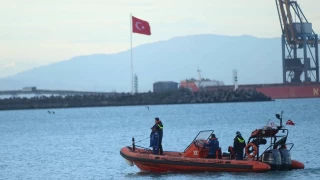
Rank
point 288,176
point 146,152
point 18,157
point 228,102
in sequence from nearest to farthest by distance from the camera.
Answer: point 288,176 < point 146,152 < point 18,157 < point 228,102

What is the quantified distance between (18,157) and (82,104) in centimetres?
8082

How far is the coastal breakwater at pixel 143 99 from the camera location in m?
117

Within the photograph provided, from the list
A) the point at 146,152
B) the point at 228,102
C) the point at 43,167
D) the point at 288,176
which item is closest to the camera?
the point at 288,176

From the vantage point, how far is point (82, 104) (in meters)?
122

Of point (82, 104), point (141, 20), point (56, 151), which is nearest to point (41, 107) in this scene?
point (82, 104)

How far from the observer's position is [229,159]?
28.9 m

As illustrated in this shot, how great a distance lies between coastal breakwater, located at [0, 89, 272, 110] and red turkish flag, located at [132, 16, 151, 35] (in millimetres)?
32172

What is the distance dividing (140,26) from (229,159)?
57874mm

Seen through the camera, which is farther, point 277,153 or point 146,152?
point 146,152

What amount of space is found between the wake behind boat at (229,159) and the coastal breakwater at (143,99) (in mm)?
86073

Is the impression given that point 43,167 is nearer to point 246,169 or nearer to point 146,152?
point 146,152

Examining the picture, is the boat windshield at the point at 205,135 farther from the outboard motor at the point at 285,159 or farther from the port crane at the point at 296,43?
the port crane at the point at 296,43

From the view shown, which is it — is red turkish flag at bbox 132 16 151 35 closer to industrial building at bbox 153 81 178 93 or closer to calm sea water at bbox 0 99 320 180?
calm sea water at bbox 0 99 320 180

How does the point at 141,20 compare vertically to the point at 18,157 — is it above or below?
above
